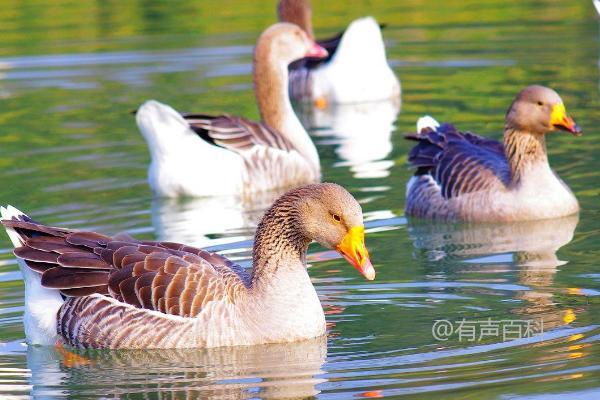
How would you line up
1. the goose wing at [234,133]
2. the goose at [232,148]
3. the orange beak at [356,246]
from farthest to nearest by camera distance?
1. the goose wing at [234,133]
2. the goose at [232,148]
3. the orange beak at [356,246]

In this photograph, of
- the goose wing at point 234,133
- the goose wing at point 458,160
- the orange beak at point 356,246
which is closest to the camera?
the orange beak at point 356,246

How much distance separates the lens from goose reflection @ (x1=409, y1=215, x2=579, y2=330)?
32.8ft

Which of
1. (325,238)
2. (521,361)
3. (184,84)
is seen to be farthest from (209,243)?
(184,84)

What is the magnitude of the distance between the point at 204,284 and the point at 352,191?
5.76 metres

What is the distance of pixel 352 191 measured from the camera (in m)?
14.8

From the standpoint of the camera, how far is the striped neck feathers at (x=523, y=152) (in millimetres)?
13438

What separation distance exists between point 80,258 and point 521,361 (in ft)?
10.0

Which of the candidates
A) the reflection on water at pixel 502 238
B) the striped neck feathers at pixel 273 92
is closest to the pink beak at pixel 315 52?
the striped neck feathers at pixel 273 92

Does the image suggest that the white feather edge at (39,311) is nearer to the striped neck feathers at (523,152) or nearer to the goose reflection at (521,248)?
the goose reflection at (521,248)

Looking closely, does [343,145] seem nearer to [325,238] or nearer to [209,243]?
[209,243]

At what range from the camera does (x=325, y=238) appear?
30.0 feet

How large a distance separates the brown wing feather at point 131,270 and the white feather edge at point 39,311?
0.55ft

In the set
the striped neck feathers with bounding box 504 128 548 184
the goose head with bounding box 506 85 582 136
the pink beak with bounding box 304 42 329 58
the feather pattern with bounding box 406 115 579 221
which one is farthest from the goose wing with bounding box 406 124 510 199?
the pink beak with bounding box 304 42 329 58

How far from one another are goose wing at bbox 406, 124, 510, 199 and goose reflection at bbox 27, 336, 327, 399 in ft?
15.4
